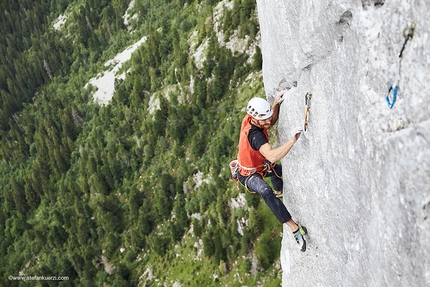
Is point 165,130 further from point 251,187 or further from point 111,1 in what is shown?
point 111,1

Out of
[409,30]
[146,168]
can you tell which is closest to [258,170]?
[409,30]

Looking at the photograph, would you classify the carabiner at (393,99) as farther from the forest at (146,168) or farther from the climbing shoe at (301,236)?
the forest at (146,168)

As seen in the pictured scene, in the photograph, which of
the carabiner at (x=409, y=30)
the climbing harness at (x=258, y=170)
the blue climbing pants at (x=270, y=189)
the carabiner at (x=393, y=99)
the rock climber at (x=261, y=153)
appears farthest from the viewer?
the climbing harness at (x=258, y=170)

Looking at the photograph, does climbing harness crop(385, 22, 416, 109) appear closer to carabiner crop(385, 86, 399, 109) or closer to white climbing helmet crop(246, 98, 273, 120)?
carabiner crop(385, 86, 399, 109)

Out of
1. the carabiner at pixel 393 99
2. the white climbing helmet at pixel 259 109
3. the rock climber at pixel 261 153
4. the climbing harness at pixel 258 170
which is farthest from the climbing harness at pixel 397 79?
the climbing harness at pixel 258 170

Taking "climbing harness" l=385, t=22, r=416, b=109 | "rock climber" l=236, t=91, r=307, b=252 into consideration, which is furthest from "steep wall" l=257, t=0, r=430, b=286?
"rock climber" l=236, t=91, r=307, b=252

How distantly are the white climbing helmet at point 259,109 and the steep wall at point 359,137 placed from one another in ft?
1.52

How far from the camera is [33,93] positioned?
121m

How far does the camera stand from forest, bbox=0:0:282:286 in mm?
43406

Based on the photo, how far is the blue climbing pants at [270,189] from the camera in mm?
7973

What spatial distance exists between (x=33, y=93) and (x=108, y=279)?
8945 cm

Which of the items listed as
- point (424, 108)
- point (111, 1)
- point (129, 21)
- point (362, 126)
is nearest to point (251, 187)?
point (362, 126)

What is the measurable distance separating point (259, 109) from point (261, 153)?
0.98m

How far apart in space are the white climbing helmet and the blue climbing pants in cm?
171
